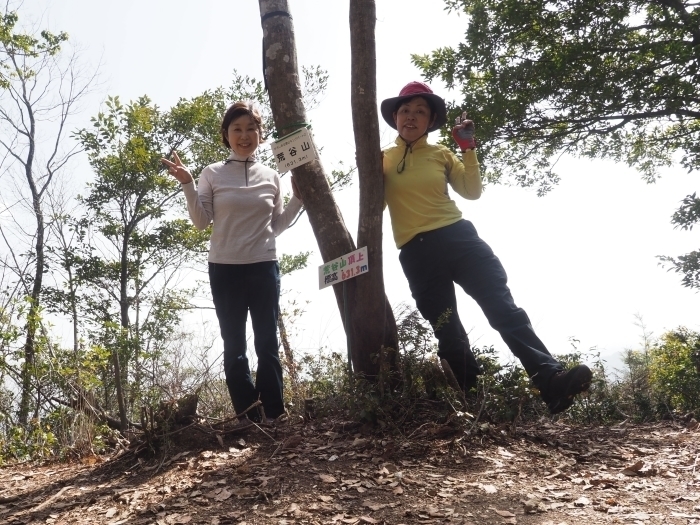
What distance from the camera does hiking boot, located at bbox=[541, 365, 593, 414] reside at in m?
3.08

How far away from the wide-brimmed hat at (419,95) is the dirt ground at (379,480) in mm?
1890

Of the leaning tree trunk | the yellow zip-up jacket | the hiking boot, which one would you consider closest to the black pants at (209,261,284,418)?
the leaning tree trunk

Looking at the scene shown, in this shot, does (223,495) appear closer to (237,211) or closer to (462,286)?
(237,211)

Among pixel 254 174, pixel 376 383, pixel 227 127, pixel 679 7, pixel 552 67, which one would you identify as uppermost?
pixel 679 7

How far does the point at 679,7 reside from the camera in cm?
812

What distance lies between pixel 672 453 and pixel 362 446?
1.60m

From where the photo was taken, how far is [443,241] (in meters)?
3.52

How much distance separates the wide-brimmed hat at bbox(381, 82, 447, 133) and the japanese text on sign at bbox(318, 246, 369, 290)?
38.7 inches

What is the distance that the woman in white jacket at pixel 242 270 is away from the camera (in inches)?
142

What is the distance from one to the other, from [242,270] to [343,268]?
0.61 metres

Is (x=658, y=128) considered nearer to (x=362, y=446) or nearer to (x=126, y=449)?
(x=362, y=446)

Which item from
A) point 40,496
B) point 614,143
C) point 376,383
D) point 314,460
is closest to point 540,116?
point 614,143

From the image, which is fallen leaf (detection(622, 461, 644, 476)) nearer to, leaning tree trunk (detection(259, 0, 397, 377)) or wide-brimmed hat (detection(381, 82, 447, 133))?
leaning tree trunk (detection(259, 0, 397, 377))

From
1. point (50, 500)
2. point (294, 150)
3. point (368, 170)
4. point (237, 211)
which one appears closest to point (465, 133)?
point (368, 170)
